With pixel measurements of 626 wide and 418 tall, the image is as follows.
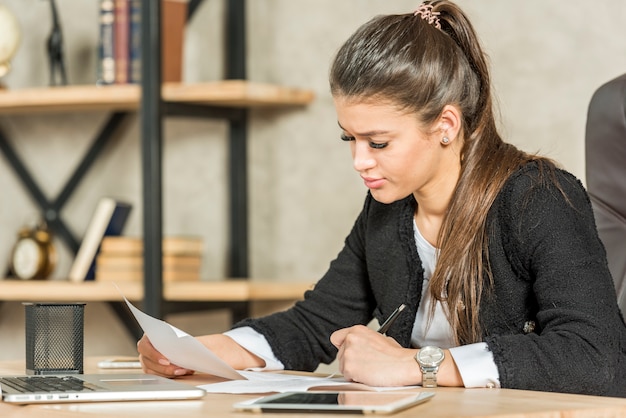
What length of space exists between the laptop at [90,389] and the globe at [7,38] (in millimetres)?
1872

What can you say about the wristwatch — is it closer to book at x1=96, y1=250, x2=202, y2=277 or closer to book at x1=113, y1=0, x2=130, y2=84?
book at x1=96, y1=250, x2=202, y2=277

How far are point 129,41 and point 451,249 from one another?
159 cm

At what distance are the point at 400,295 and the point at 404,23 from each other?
0.43 m

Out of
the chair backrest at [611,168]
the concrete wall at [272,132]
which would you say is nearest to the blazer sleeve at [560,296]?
the chair backrest at [611,168]

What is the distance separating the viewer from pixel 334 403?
101 centimetres

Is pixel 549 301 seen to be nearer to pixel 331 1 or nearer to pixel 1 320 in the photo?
pixel 331 1

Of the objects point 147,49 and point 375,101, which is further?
point 147,49

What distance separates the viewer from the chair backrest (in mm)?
1698

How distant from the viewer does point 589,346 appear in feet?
4.39

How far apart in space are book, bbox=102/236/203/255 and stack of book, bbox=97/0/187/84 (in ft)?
1.45

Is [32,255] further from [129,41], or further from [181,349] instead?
[181,349]

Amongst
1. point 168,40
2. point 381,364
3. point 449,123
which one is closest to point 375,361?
point 381,364

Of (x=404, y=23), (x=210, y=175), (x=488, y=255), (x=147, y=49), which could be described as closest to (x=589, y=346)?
(x=488, y=255)

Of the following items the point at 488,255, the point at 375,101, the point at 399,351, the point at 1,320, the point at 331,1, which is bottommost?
the point at 1,320
